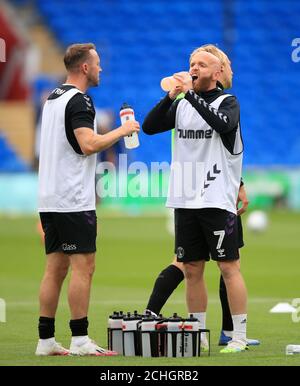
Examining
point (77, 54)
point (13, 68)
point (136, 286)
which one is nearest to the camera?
point (77, 54)

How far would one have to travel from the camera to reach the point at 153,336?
8.29 metres

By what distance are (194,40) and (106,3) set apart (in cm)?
323

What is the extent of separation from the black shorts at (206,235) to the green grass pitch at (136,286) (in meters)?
0.77

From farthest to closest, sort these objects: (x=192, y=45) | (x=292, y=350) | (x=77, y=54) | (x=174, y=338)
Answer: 1. (x=192, y=45)
2. (x=77, y=54)
3. (x=292, y=350)
4. (x=174, y=338)

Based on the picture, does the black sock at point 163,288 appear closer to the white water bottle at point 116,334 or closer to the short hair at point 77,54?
the white water bottle at point 116,334

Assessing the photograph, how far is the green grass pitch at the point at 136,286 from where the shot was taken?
8.37 metres

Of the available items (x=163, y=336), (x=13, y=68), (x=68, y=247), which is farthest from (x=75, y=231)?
(x=13, y=68)

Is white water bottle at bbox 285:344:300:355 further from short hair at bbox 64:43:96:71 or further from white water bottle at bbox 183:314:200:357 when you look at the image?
short hair at bbox 64:43:96:71

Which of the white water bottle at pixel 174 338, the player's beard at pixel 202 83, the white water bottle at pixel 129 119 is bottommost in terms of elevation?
the white water bottle at pixel 174 338

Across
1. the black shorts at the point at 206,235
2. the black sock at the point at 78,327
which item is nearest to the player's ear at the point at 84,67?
the black shorts at the point at 206,235

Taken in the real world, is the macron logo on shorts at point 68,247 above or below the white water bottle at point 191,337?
above

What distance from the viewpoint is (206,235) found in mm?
8789

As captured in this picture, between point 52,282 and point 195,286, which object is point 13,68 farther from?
point 52,282

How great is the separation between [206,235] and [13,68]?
26855 mm
